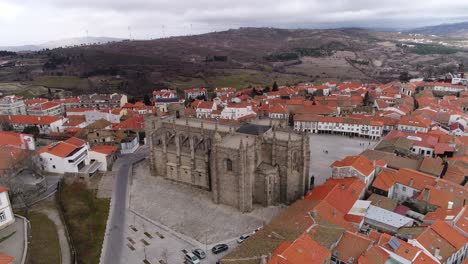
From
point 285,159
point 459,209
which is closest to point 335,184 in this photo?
point 285,159

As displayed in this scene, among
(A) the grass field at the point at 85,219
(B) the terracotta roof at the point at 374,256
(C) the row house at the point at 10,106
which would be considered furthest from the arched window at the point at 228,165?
(C) the row house at the point at 10,106

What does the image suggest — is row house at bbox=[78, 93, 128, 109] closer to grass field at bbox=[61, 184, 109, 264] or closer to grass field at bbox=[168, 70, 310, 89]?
grass field at bbox=[168, 70, 310, 89]

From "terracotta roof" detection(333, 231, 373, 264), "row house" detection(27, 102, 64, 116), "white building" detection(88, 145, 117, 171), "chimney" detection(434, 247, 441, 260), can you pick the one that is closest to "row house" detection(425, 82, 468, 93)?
"chimney" detection(434, 247, 441, 260)

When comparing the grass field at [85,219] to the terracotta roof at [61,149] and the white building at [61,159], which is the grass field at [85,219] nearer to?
the white building at [61,159]

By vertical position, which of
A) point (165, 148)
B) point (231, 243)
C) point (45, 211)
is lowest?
point (231, 243)

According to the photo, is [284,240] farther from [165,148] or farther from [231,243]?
[165,148]

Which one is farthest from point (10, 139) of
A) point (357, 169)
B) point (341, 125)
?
point (341, 125)

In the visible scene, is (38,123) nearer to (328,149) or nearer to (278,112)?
(278,112)
